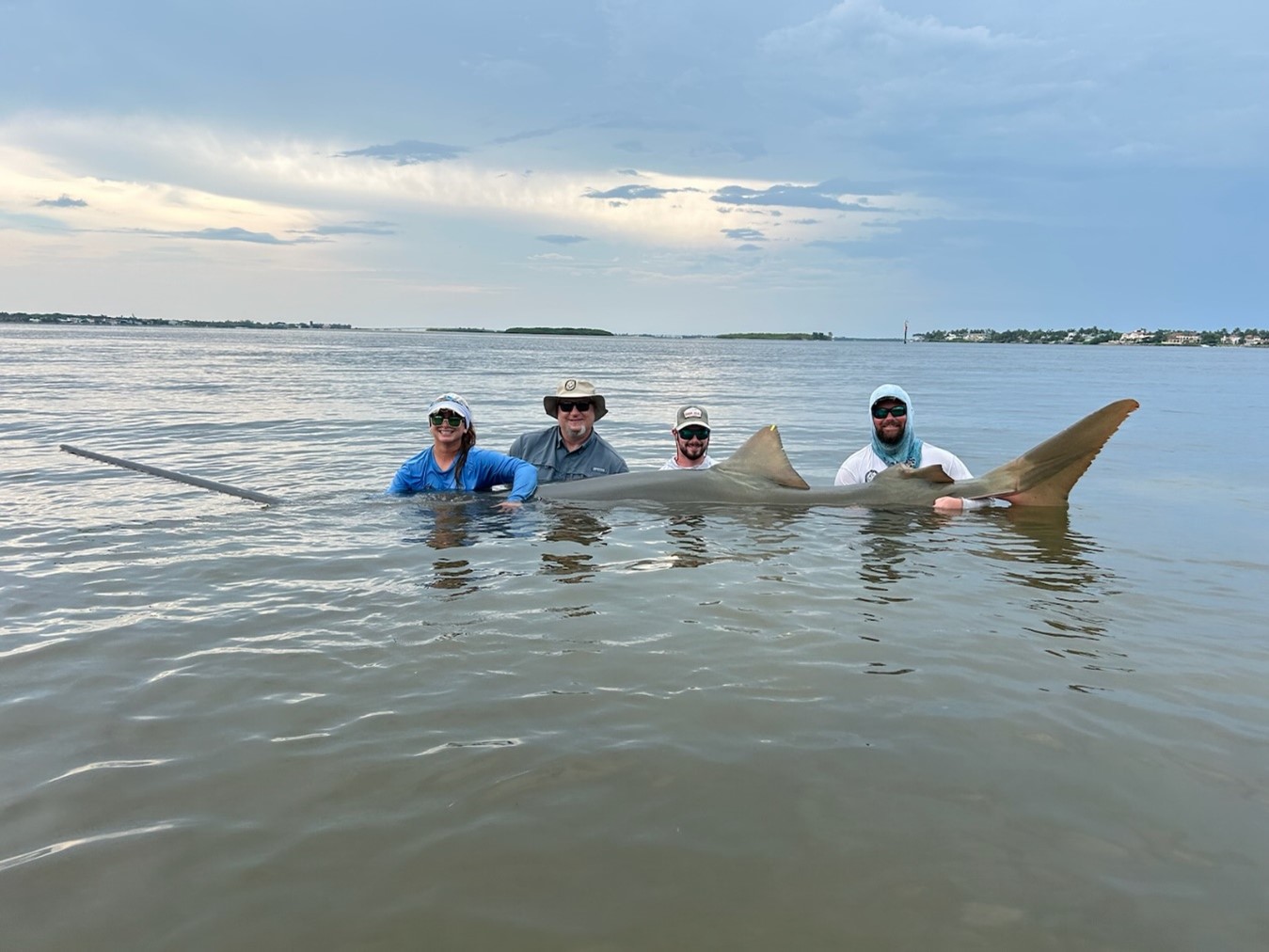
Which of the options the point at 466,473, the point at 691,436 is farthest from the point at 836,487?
the point at 466,473

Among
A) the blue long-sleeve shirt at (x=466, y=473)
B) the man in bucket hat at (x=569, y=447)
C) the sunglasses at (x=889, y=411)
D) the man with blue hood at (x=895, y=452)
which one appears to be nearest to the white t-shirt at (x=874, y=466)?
the man with blue hood at (x=895, y=452)

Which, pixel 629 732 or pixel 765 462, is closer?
pixel 629 732

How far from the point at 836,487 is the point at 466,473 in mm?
4278

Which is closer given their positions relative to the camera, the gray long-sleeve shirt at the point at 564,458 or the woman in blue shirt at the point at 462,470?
the woman in blue shirt at the point at 462,470

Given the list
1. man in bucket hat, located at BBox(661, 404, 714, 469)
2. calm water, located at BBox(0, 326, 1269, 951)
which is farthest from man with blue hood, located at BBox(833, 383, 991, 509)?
man in bucket hat, located at BBox(661, 404, 714, 469)

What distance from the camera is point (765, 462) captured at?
926 centimetres

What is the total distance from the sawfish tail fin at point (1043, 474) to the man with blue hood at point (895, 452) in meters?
0.22

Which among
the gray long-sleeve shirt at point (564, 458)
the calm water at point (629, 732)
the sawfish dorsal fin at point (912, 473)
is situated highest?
the sawfish dorsal fin at point (912, 473)

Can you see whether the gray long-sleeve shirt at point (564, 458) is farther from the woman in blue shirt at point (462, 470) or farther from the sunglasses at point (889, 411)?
the sunglasses at point (889, 411)

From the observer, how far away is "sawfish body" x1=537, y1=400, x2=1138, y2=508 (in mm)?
9022

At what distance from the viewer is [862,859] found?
2.89m

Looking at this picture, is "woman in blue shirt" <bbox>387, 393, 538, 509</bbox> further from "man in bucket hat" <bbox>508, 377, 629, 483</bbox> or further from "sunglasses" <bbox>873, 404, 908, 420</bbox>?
"sunglasses" <bbox>873, 404, 908, 420</bbox>

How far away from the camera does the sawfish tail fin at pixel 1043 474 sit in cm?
875

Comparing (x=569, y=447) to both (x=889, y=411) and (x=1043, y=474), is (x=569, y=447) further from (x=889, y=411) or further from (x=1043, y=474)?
(x=1043, y=474)
